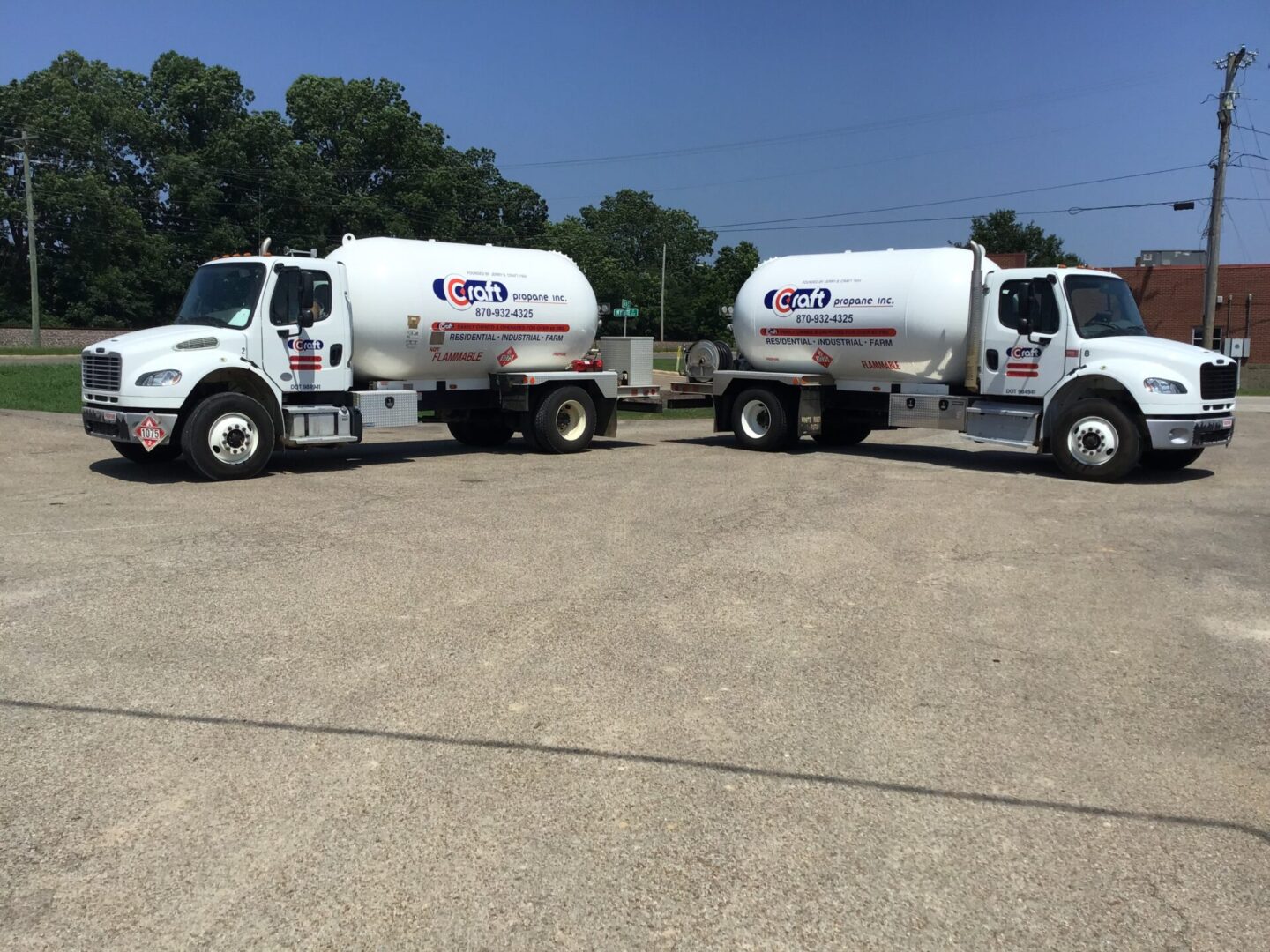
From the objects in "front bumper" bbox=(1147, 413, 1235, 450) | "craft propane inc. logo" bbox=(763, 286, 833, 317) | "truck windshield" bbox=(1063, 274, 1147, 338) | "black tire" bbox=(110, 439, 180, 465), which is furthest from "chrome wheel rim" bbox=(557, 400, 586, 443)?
"front bumper" bbox=(1147, 413, 1235, 450)

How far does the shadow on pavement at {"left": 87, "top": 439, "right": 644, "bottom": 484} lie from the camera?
13.4m

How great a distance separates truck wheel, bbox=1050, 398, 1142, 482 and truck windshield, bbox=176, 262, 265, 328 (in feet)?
34.5

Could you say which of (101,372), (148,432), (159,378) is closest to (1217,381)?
(159,378)

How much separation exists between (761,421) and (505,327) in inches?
183

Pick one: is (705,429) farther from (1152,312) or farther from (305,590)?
(1152,312)

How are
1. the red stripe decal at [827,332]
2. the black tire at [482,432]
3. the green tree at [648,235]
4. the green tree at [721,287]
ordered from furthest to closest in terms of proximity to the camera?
the green tree at [648,235] < the green tree at [721,287] < the black tire at [482,432] < the red stripe decal at [827,332]

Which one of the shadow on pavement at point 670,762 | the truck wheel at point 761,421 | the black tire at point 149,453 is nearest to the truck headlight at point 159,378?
the black tire at point 149,453

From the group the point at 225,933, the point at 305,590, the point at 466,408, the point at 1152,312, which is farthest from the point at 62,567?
the point at 1152,312

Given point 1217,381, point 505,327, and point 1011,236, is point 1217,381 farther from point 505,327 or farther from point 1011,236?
point 1011,236

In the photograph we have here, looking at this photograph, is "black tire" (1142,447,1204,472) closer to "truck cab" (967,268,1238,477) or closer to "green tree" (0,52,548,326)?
"truck cab" (967,268,1238,477)

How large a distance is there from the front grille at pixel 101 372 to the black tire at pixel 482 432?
19.9 feet

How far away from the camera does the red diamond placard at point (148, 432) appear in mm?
12398

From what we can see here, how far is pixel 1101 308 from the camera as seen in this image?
49.0ft

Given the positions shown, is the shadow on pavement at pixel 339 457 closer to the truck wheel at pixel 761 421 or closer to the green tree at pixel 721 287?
the truck wheel at pixel 761 421
